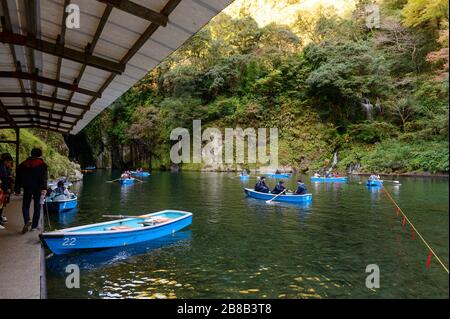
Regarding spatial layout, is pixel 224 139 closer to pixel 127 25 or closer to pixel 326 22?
pixel 326 22

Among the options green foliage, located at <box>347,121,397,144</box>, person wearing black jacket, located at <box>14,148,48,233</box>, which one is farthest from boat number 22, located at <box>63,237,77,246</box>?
green foliage, located at <box>347,121,397,144</box>

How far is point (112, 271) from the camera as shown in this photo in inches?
313

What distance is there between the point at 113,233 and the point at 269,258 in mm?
4098

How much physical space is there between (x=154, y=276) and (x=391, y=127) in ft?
126

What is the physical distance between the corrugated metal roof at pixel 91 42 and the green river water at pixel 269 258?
4.09m

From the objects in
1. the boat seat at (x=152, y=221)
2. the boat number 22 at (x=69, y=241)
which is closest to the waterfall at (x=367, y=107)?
the boat seat at (x=152, y=221)

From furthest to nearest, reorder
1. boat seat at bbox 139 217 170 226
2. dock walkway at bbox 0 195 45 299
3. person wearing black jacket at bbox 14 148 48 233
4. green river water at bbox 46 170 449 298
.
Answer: boat seat at bbox 139 217 170 226 < person wearing black jacket at bbox 14 148 48 233 < green river water at bbox 46 170 449 298 < dock walkway at bbox 0 195 45 299

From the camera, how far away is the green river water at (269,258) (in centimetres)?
680

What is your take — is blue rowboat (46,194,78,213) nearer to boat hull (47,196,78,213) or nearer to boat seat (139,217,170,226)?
boat hull (47,196,78,213)

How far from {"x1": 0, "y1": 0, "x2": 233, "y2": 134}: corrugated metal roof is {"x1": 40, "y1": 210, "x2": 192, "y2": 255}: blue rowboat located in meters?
3.59

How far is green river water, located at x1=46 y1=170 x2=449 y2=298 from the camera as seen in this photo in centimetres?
680

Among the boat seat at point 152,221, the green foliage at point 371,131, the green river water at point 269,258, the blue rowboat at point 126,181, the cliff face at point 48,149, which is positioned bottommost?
the green river water at point 269,258

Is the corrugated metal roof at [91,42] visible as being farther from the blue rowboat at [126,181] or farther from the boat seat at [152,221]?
the blue rowboat at [126,181]
